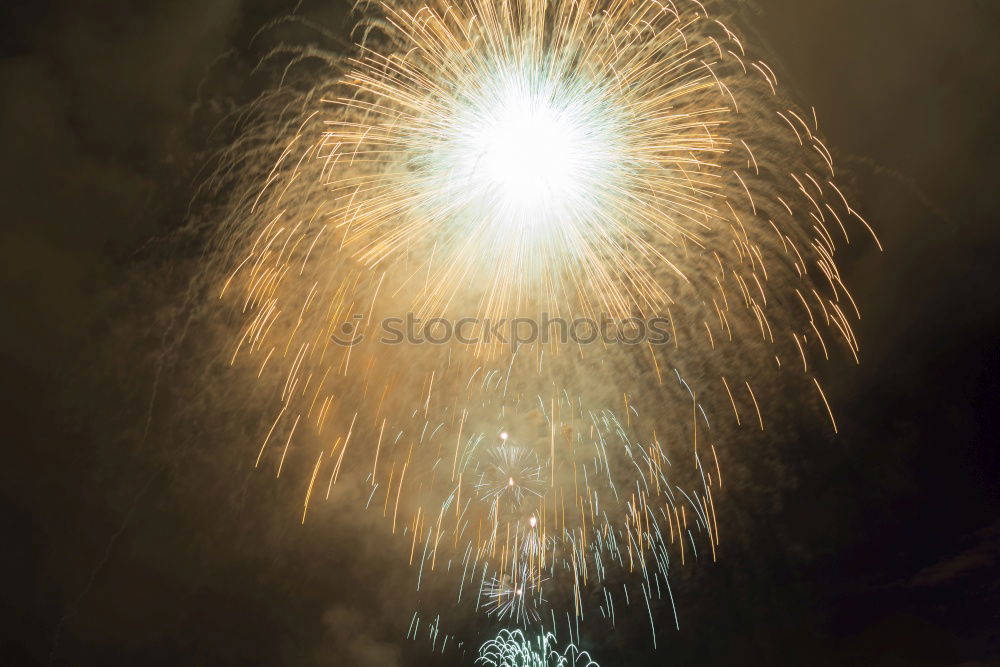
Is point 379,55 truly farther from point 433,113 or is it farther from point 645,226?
point 645,226

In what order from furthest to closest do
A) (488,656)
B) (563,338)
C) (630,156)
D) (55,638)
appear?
(488,656) < (55,638) < (563,338) < (630,156)

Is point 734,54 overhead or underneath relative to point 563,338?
overhead

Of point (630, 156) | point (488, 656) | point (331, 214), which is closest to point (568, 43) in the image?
point (630, 156)

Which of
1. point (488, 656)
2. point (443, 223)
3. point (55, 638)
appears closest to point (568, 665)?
point (488, 656)

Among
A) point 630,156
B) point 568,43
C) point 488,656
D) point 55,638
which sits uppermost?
point 568,43

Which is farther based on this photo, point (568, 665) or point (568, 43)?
point (568, 665)

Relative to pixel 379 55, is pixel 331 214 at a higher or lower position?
lower

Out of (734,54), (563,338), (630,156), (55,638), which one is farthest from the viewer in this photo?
(55,638)

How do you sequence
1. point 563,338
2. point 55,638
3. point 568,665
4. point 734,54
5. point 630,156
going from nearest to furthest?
point 734,54, point 630,156, point 563,338, point 55,638, point 568,665

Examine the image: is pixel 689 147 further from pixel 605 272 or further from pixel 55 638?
pixel 55 638
